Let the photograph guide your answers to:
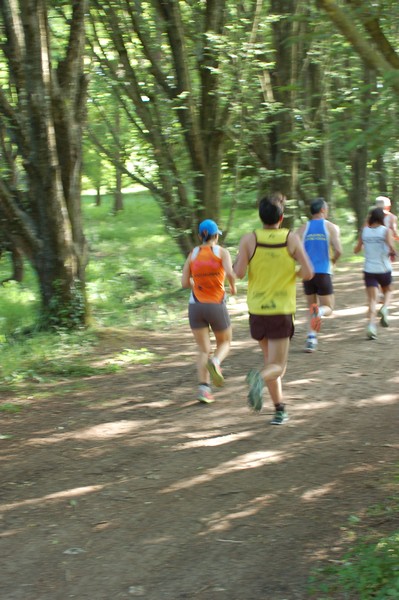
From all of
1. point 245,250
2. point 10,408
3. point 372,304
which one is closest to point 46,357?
point 10,408

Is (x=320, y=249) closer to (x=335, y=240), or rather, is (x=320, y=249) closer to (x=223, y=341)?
(x=335, y=240)

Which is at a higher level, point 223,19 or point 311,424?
→ point 223,19

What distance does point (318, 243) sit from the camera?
1102 centimetres

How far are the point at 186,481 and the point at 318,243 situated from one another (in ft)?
Answer: 17.4

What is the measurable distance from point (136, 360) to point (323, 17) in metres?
6.19

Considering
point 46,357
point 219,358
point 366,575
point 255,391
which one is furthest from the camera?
point 46,357

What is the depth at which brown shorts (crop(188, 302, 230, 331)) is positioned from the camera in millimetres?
8664

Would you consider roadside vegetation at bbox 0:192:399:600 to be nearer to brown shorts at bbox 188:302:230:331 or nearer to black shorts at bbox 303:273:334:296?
brown shorts at bbox 188:302:230:331

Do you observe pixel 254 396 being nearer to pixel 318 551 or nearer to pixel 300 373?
pixel 318 551

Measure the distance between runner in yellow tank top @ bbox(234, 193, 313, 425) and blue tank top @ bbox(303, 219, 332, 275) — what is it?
3.60m

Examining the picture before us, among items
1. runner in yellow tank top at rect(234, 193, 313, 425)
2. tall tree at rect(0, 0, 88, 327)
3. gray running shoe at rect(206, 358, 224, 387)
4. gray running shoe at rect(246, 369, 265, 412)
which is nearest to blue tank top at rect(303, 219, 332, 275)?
gray running shoe at rect(206, 358, 224, 387)

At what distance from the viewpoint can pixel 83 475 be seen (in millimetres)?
6801

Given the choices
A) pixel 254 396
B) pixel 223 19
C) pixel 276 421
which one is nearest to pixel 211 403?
pixel 276 421

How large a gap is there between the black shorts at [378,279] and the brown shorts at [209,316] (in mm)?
3760
